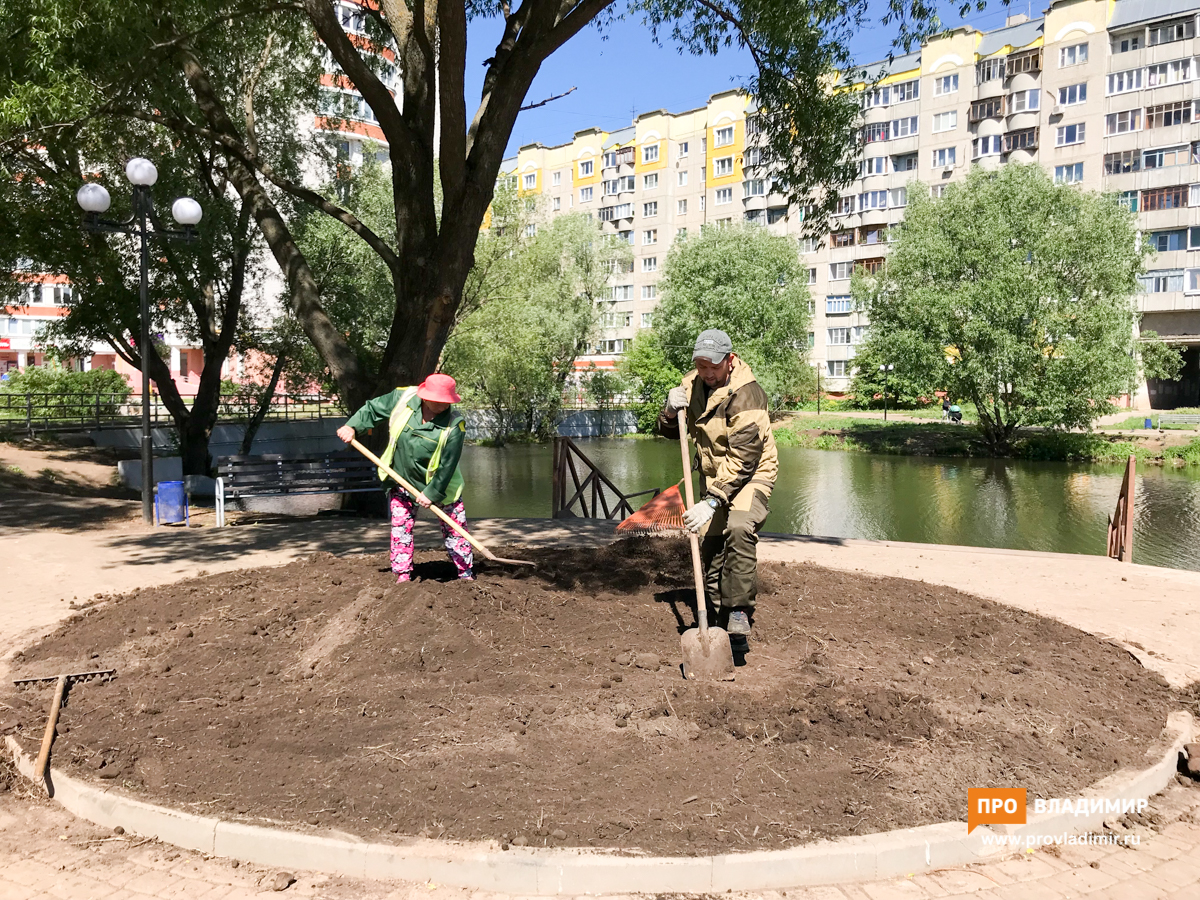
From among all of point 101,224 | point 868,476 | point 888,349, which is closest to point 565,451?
point 101,224

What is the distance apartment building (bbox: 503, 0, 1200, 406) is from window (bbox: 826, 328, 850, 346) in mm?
86

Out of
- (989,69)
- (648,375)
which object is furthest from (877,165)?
(648,375)

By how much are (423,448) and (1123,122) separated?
49.4 m

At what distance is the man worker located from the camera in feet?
17.6

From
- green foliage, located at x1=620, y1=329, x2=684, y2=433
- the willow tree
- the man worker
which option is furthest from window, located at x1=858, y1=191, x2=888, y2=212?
the man worker

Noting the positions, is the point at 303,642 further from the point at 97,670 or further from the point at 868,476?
the point at 868,476

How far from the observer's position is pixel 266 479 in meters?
11.6

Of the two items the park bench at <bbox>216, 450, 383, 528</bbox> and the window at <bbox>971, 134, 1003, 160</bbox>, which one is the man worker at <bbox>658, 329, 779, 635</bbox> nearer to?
the park bench at <bbox>216, 450, 383, 528</bbox>

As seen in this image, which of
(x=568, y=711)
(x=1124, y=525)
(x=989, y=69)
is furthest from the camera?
(x=989, y=69)

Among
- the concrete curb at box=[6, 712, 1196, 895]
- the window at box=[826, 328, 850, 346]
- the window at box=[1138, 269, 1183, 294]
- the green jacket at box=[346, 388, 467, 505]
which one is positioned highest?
the window at box=[1138, 269, 1183, 294]

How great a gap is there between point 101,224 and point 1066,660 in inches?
479

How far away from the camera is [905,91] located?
169ft

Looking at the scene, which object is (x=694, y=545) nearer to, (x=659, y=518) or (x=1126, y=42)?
(x=659, y=518)

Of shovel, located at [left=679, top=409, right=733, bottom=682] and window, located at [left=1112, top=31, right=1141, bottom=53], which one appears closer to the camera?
shovel, located at [left=679, top=409, right=733, bottom=682]
